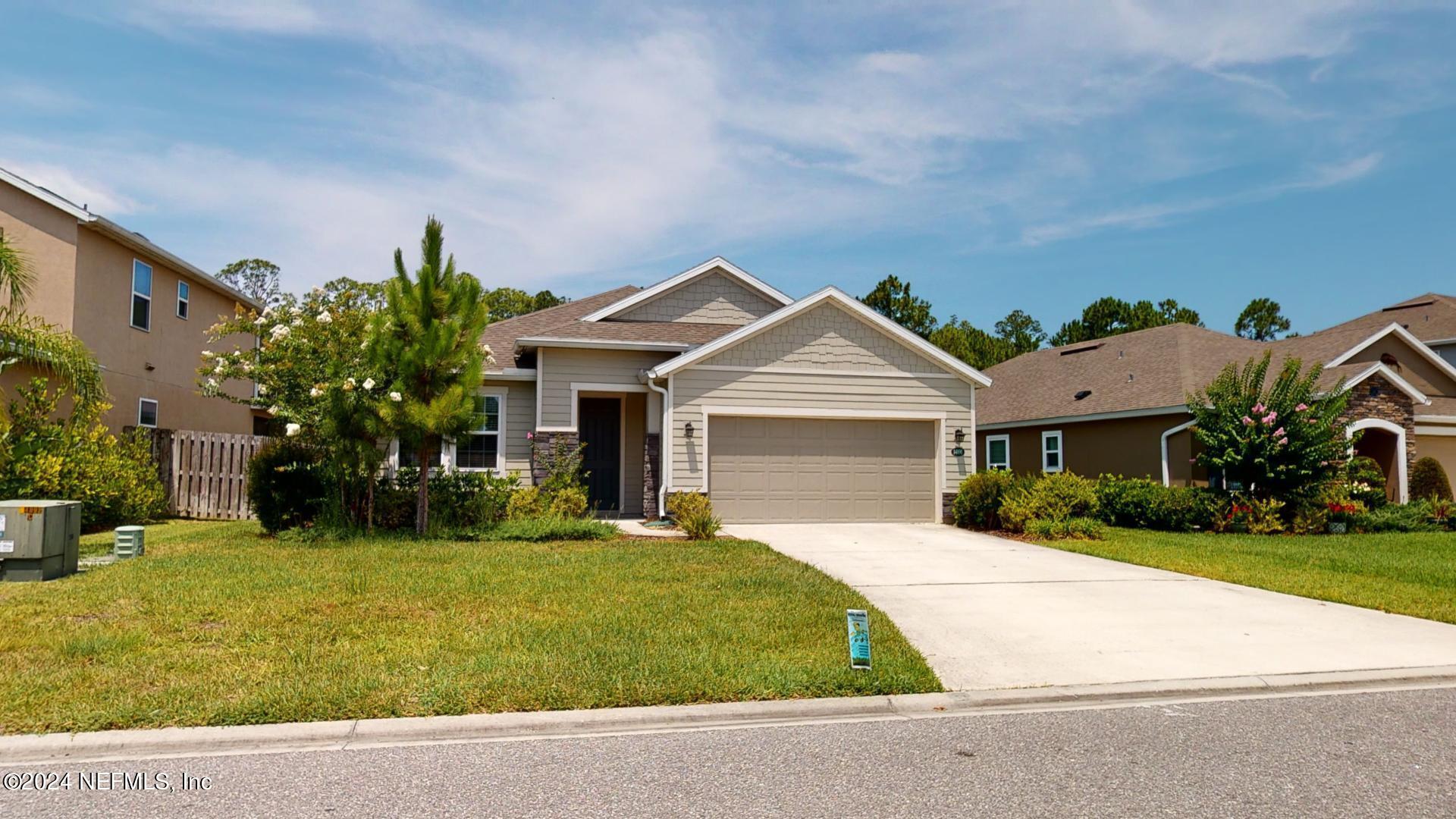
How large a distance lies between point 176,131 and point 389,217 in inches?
194

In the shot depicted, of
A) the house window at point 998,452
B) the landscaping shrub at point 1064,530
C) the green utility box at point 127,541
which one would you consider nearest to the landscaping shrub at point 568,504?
the green utility box at point 127,541

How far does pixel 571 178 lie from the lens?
60.6 ft

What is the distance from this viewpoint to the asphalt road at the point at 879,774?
417 cm

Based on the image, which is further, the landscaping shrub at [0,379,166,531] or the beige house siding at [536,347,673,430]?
the beige house siding at [536,347,673,430]

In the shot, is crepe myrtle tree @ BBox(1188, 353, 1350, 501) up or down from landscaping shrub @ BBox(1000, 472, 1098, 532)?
up

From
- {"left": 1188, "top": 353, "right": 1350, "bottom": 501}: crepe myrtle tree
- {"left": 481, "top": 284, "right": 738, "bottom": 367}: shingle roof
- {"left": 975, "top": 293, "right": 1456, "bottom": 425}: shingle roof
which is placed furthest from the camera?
{"left": 975, "top": 293, "right": 1456, "bottom": 425}: shingle roof

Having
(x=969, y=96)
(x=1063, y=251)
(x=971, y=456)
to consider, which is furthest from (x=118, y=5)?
(x=1063, y=251)

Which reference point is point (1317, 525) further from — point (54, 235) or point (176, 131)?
point (54, 235)

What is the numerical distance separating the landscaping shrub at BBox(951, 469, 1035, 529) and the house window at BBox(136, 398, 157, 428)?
53.7 ft

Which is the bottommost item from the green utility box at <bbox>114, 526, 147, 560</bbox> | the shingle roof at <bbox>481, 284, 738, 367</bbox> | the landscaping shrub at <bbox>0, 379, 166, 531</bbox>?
the green utility box at <bbox>114, 526, 147, 560</bbox>

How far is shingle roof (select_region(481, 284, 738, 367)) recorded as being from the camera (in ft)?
59.5

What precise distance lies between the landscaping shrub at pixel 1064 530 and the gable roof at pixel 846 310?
137 inches

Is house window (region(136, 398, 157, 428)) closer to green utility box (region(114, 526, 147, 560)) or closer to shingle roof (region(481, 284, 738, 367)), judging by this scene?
shingle roof (region(481, 284, 738, 367))

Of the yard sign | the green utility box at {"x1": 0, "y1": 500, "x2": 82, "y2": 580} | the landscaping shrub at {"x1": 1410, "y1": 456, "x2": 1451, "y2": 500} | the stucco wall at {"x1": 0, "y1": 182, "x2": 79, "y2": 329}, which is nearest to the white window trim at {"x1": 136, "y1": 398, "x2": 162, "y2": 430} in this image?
the stucco wall at {"x1": 0, "y1": 182, "x2": 79, "y2": 329}
